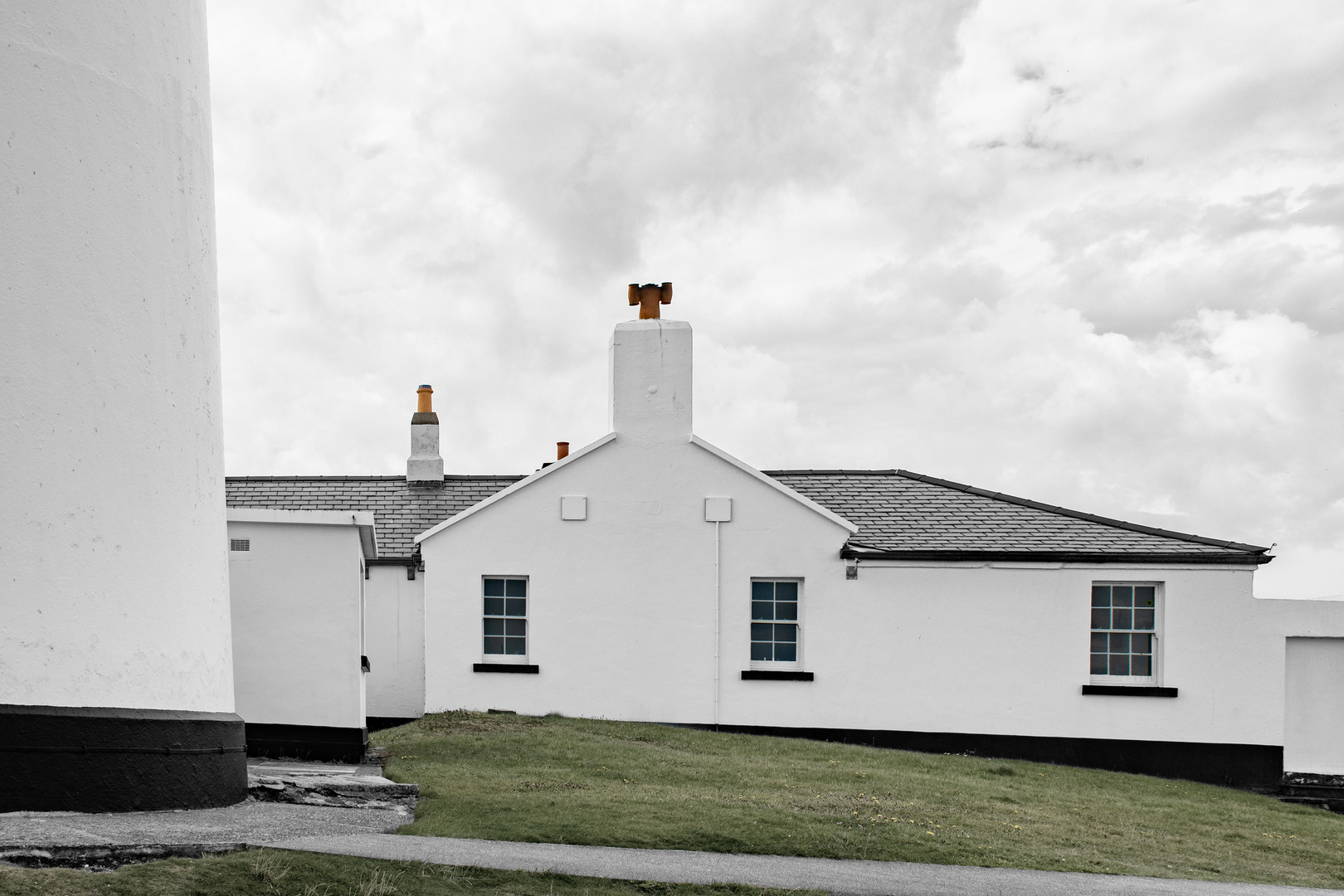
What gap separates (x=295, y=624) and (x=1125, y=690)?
1241cm

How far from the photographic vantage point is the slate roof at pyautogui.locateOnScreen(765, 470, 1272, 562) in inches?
711

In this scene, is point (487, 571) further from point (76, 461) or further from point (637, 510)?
point (76, 461)

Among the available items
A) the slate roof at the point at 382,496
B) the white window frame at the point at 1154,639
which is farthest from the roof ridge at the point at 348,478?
the white window frame at the point at 1154,639

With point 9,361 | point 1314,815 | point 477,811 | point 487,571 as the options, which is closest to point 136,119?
point 9,361

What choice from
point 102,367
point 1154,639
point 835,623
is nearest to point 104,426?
point 102,367

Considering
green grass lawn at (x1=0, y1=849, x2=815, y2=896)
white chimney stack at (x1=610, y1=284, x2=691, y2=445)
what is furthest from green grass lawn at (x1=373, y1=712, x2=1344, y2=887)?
white chimney stack at (x1=610, y1=284, x2=691, y2=445)

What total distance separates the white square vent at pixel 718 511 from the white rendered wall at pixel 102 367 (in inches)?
404

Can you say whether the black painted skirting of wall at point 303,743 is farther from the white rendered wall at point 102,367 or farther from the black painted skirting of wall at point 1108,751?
the black painted skirting of wall at point 1108,751

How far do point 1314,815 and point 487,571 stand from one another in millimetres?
11950

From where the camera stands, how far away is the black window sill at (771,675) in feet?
59.4

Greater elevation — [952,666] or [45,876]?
[45,876]

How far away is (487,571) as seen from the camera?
18.5 metres

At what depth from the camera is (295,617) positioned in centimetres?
1188

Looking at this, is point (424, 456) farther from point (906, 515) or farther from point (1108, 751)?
point (1108, 751)
